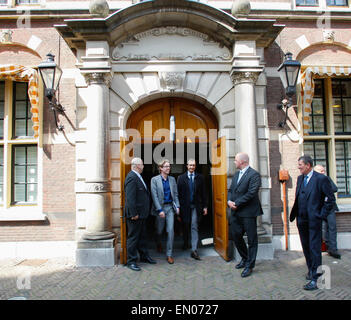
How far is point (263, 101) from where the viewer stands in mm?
5977

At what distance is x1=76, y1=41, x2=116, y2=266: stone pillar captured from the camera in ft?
16.9

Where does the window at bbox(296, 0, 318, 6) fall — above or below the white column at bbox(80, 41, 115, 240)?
above

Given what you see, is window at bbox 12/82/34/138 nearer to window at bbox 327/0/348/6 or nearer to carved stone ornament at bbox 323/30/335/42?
carved stone ornament at bbox 323/30/335/42

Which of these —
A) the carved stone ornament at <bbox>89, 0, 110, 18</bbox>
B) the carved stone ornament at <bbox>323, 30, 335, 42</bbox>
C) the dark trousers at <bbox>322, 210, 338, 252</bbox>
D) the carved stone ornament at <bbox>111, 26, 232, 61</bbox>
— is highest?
the carved stone ornament at <bbox>89, 0, 110, 18</bbox>

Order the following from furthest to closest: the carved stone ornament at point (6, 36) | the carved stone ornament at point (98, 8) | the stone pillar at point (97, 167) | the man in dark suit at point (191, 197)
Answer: the carved stone ornament at point (6, 36), the man in dark suit at point (191, 197), the carved stone ornament at point (98, 8), the stone pillar at point (97, 167)

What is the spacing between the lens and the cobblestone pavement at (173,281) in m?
3.85

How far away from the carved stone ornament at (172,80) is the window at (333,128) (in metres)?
3.45

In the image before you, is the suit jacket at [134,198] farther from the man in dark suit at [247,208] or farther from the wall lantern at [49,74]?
the wall lantern at [49,74]

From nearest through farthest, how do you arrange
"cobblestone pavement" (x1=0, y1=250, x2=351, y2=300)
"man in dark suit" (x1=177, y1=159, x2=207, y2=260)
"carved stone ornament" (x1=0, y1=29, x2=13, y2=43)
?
"cobblestone pavement" (x1=0, y1=250, x2=351, y2=300) → "man in dark suit" (x1=177, y1=159, x2=207, y2=260) → "carved stone ornament" (x1=0, y1=29, x2=13, y2=43)

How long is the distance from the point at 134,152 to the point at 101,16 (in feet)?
9.75

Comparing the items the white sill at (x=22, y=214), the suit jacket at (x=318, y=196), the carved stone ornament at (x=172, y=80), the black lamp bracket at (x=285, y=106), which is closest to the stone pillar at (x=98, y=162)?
the carved stone ornament at (x=172, y=80)

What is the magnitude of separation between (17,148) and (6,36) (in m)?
2.64

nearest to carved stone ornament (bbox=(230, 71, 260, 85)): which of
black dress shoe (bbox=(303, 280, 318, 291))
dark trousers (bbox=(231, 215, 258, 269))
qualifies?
dark trousers (bbox=(231, 215, 258, 269))

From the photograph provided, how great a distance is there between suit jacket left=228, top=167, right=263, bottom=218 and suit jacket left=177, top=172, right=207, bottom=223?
1.23m
